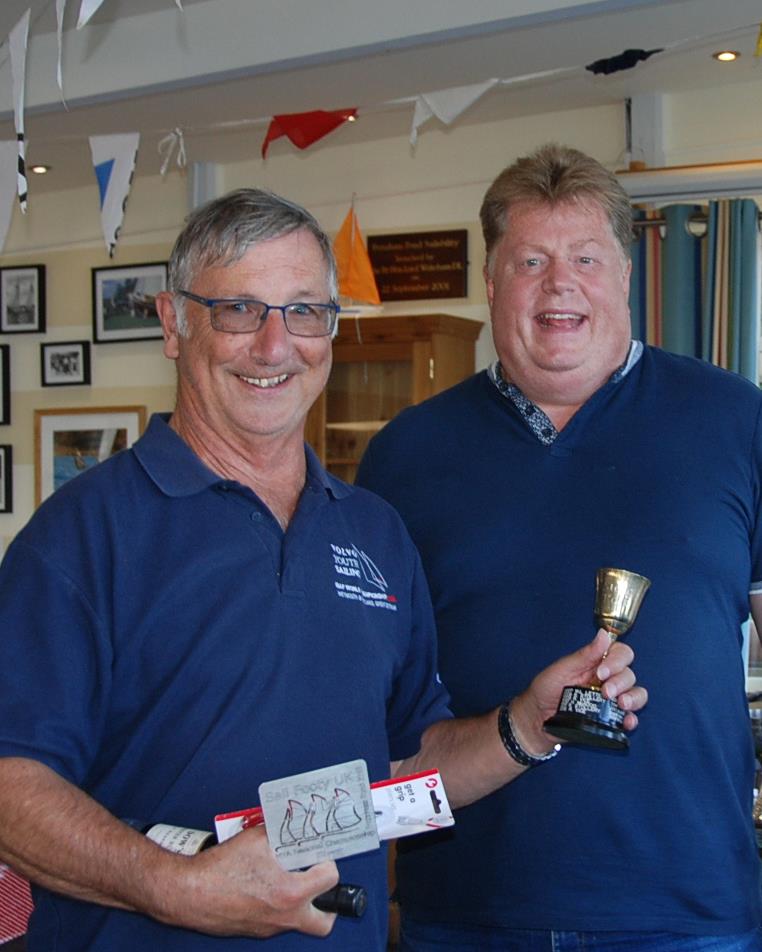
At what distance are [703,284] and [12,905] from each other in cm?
352

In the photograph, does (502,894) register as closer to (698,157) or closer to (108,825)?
(108,825)

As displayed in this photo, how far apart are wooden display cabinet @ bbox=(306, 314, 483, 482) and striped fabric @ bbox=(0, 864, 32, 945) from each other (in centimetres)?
317

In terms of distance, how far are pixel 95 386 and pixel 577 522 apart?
5.45 m

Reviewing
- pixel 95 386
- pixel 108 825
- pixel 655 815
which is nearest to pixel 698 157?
pixel 95 386

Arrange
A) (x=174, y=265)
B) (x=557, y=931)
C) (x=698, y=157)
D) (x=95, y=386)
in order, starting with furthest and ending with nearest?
(x=95, y=386)
(x=698, y=157)
(x=557, y=931)
(x=174, y=265)

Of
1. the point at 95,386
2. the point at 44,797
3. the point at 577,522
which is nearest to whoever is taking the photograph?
the point at 44,797

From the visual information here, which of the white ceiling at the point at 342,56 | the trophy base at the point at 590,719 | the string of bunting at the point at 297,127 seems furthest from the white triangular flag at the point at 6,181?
the trophy base at the point at 590,719

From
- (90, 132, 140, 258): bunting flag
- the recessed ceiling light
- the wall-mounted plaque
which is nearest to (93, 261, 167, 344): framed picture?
the wall-mounted plaque

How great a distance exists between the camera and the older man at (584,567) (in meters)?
1.88

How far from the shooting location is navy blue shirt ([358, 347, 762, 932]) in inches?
74.1

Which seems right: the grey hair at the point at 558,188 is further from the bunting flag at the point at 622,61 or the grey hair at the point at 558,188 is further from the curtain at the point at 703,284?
the curtain at the point at 703,284

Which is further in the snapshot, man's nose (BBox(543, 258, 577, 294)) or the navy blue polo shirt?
man's nose (BBox(543, 258, 577, 294))

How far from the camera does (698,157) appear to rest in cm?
539

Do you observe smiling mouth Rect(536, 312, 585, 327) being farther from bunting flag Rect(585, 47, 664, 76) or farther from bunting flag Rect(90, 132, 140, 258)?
bunting flag Rect(90, 132, 140, 258)
